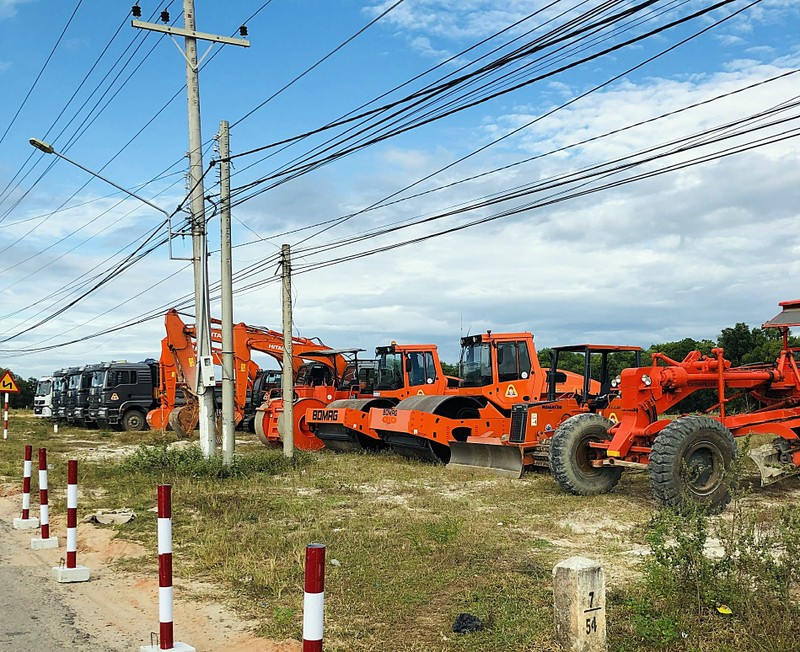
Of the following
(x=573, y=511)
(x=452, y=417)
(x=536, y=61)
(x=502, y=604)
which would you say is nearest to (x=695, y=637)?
(x=502, y=604)

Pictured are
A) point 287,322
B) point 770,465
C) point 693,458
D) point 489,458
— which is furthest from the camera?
point 287,322

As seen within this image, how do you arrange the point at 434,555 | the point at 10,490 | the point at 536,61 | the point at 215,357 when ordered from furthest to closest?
the point at 215,357, the point at 10,490, the point at 536,61, the point at 434,555

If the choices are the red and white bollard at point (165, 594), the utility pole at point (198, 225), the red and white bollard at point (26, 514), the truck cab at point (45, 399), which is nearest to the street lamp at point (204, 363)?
the utility pole at point (198, 225)

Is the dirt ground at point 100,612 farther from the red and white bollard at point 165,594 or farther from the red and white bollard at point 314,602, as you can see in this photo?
the red and white bollard at point 314,602

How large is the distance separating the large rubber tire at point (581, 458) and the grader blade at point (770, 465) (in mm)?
1911

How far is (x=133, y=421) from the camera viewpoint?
107 ft

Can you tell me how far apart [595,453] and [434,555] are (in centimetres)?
496

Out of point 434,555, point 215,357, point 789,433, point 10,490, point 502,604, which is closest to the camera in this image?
point 502,604

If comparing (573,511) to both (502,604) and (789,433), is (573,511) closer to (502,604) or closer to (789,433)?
(789,433)

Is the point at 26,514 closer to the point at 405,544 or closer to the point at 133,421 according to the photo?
the point at 405,544

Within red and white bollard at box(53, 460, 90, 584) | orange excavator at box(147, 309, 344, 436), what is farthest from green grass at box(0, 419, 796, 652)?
orange excavator at box(147, 309, 344, 436)

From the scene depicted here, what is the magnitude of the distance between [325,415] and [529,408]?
6.59 metres

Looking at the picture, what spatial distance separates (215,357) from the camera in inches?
970

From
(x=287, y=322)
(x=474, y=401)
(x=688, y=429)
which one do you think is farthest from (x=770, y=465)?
(x=287, y=322)
